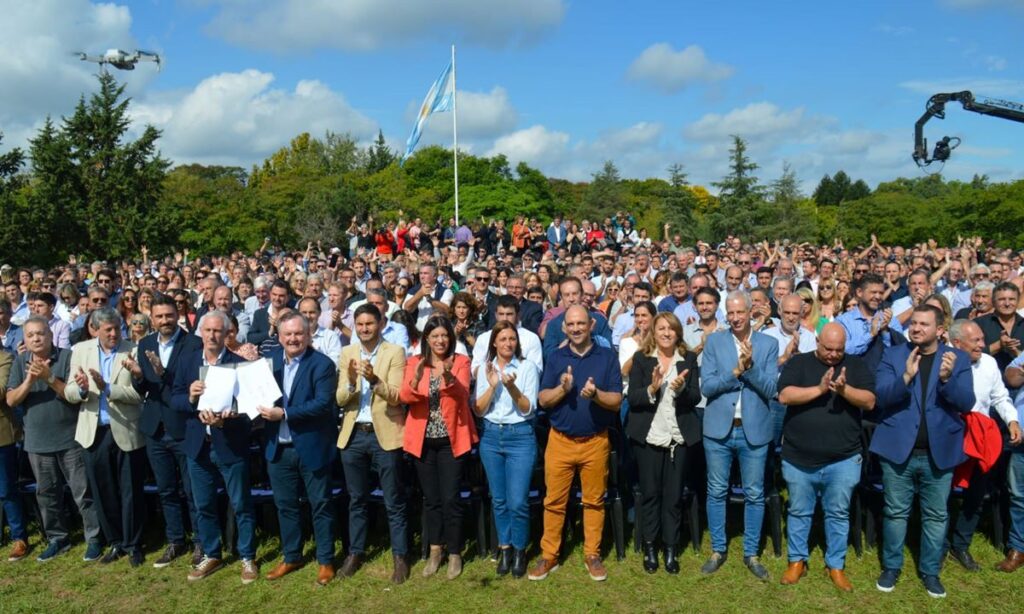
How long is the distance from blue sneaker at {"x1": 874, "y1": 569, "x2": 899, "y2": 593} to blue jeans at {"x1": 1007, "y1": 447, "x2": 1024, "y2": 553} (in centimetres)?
102

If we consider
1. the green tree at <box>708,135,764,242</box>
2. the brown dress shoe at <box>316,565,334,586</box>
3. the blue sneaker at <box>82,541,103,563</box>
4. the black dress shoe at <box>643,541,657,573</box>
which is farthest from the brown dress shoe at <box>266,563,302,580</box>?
the green tree at <box>708,135,764,242</box>

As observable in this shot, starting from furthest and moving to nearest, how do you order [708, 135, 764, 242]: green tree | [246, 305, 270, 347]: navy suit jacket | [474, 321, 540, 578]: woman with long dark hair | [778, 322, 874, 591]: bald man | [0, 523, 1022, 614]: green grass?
[708, 135, 764, 242]: green tree, [246, 305, 270, 347]: navy suit jacket, [474, 321, 540, 578]: woman with long dark hair, [0, 523, 1022, 614]: green grass, [778, 322, 874, 591]: bald man

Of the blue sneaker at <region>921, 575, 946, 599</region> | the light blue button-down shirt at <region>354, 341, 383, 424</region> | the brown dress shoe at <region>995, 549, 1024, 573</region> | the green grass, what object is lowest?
the green grass

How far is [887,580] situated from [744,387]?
5.71 ft

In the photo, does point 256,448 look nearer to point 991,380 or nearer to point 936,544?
point 936,544

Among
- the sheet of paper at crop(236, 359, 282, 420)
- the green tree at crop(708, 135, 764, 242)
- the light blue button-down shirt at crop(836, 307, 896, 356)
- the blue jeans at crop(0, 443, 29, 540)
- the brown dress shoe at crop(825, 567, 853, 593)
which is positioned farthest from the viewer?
the green tree at crop(708, 135, 764, 242)

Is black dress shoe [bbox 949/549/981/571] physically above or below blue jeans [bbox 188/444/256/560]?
below

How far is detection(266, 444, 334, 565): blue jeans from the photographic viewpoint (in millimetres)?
5520

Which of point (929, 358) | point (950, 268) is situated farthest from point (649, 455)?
point (950, 268)

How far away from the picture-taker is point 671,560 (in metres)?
5.58

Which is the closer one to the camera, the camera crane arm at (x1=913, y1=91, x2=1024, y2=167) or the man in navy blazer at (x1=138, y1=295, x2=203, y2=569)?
the man in navy blazer at (x1=138, y1=295, x2=203, y2=569)

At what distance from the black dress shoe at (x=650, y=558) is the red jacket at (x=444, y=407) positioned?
162 cm

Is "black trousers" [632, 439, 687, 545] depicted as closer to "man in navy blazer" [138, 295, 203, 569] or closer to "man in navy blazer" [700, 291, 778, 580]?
"man in navy blazer" [700, 291, 778, 580]

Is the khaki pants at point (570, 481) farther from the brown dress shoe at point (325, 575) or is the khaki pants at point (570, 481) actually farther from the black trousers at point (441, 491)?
the brown dress shoe at point (325, 575)
